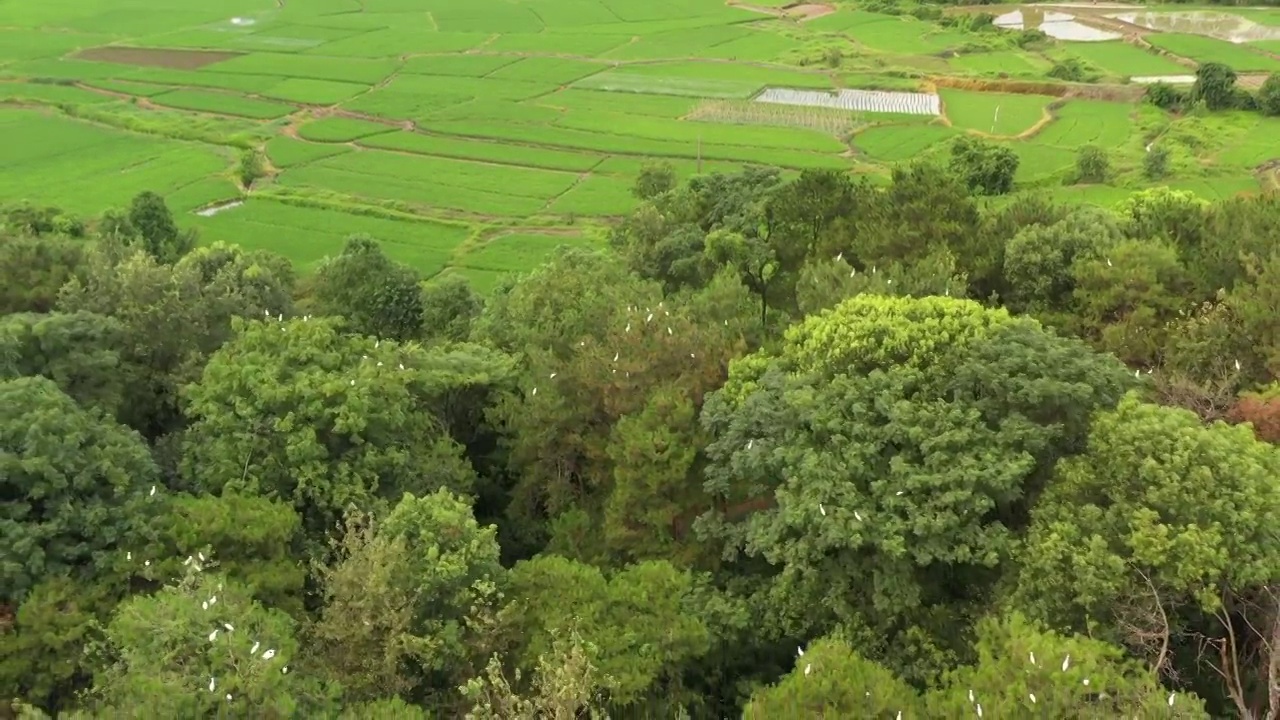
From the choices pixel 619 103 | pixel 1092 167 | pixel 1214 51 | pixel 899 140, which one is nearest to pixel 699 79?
pixel 619 103

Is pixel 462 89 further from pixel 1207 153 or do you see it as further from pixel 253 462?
pixel 253 462

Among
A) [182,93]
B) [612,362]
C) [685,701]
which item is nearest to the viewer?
[685,701]

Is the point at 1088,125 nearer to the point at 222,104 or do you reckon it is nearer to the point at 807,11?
the point at 807,11

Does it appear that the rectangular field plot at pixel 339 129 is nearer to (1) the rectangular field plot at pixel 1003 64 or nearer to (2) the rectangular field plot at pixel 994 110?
(2) the rectangular field plot at pixel 994 110

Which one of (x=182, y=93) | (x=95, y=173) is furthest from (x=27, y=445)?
(x=182, y=93)

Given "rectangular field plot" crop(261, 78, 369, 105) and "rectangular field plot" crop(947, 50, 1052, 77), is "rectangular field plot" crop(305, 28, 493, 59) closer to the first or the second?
"rectangular field plot" crop(261, 78, 369, 105)
